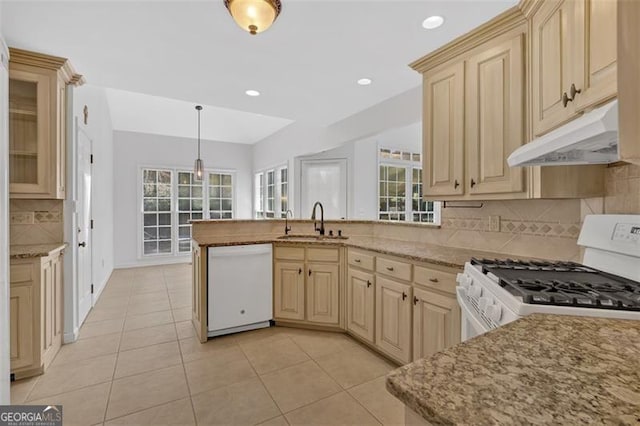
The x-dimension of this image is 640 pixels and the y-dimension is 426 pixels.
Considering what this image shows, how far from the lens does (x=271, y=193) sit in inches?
277

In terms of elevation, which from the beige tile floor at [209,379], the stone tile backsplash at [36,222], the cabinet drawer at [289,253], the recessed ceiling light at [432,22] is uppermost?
the recessed ceiling light at [432,22]

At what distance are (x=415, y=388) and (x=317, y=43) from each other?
239 cm

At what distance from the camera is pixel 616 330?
0.81 m

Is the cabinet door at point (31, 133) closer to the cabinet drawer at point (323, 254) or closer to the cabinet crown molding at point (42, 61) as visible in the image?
the cabinet crown molding at point (42, 61)

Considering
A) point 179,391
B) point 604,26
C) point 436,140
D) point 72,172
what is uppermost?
point 604,26

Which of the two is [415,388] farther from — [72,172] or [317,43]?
[72,172]

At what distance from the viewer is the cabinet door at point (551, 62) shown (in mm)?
1427

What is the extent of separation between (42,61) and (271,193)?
4802 mm

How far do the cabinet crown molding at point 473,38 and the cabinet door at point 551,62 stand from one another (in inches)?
5.6

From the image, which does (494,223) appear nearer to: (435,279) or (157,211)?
(435,279)

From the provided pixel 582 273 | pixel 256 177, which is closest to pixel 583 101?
pixel 582 273

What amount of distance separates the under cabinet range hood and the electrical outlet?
0.82 metres

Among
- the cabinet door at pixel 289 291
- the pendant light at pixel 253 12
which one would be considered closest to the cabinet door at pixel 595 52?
the pendant light at pixel 253 12

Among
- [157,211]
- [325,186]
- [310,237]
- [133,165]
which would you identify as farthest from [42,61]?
[157,211]
